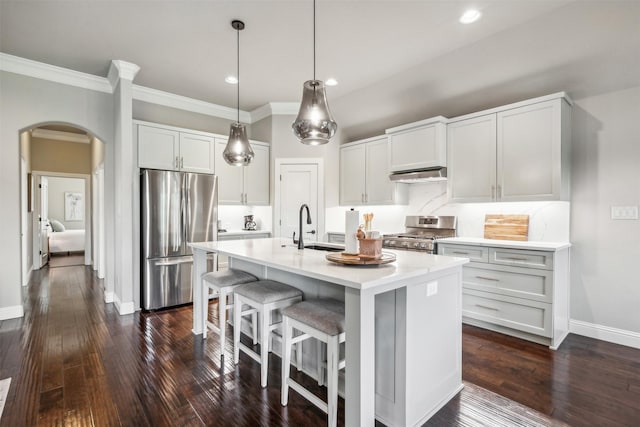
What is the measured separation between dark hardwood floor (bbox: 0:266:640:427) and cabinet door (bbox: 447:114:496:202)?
1.52 m

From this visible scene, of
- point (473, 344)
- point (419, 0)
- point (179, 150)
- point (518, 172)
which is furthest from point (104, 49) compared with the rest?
point (473, 344)

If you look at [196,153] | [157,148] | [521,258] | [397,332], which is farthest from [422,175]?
[157,148]

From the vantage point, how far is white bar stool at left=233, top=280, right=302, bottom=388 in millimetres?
2111

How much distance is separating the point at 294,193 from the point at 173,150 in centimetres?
183

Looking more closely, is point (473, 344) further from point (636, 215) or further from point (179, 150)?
point (179, 150)

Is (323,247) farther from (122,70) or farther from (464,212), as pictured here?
(122,70)

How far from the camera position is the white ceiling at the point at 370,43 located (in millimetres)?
2557

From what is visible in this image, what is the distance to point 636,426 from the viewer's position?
176cm

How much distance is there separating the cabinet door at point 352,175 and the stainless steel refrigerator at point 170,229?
204 centimetres

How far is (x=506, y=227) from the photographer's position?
11.4 feet

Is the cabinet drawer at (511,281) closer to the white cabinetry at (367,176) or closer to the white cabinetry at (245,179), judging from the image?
the white cabinetry at (367,176)

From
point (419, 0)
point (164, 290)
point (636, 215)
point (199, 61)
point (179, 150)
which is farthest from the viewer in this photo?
point (179, 150)

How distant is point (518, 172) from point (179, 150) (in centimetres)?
Answer: 409

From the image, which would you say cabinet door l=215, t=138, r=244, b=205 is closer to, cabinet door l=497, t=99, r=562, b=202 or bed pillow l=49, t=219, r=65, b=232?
cabinet door l=497, t=99, r=562, b=202
